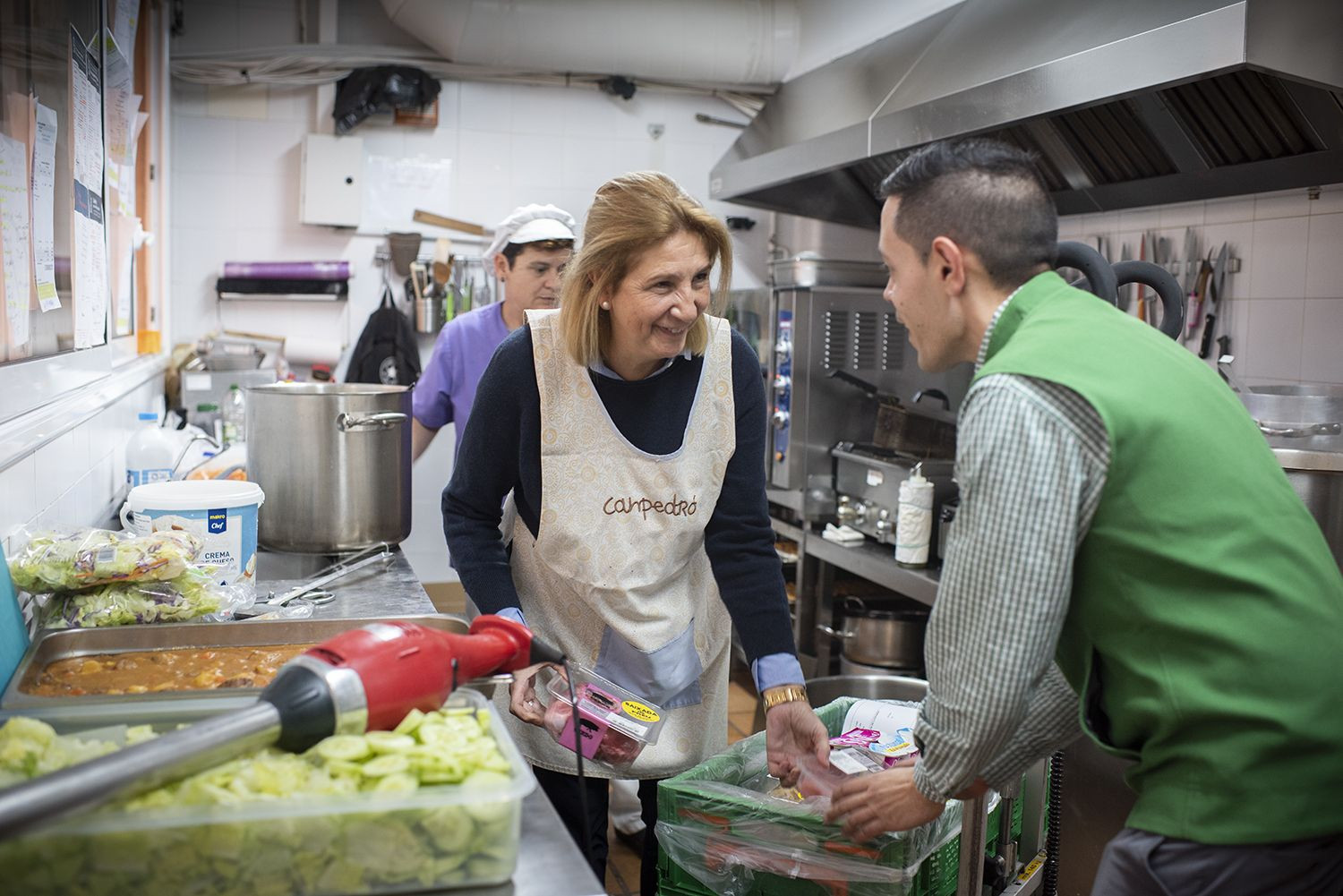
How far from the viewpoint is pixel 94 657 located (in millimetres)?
1479

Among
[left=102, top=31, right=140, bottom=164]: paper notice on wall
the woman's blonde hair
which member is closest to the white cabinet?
[left=102, top=31, right=140, bottom=164]: paper notice on wall

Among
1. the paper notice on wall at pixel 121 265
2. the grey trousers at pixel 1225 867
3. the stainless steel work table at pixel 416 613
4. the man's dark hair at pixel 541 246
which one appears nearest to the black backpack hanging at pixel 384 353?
the paper notice on wall at pixel 121 265

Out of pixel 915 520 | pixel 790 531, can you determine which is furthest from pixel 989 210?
pixel 790 531

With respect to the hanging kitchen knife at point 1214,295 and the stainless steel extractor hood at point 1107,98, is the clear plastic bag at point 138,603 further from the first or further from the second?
the hanging kitchen knife at point 1214,295

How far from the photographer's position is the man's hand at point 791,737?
1.80 meters

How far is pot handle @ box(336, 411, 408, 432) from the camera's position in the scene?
7.29 ft

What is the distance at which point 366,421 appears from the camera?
2242 mm

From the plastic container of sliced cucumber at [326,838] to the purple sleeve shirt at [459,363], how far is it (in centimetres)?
223

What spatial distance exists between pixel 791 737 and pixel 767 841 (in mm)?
198

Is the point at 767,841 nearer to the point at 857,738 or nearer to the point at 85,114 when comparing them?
the point at 857,738

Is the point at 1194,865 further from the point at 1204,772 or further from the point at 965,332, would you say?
the point at 965,332

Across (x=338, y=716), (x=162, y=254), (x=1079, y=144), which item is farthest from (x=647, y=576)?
(x=162, y=254)

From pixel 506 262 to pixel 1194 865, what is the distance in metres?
2.43

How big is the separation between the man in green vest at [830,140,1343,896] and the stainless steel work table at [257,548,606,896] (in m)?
0.53
